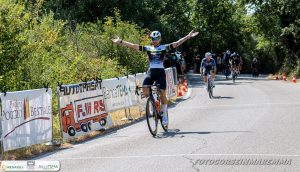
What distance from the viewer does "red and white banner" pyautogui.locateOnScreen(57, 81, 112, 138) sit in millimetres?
12325

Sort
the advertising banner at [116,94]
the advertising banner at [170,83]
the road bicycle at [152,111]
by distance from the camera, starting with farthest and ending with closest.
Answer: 1. the advertising banner at [170,83]
2. the advertising banner at [116,94]
3. the road bicycle at [152,111]

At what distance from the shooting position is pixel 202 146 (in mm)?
10047

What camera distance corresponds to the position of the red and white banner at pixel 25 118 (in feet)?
33.0

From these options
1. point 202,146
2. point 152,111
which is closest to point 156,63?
point 152,111

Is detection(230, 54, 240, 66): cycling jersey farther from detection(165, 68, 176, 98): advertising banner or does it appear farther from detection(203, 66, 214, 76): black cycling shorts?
detection(203, 66, 214, 76): black cycling shorts

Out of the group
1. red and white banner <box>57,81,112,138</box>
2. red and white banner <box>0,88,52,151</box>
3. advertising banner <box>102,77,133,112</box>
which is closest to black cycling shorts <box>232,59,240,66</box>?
advertising banner <box>102,77,133,112</box>

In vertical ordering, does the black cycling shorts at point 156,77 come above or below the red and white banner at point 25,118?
above

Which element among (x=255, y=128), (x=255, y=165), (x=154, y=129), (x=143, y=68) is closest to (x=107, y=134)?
(x=154, y=129)

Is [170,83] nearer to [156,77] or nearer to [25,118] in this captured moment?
[156,77]

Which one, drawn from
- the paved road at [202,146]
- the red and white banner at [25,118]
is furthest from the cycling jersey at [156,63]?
the red and white banner at [25,118]

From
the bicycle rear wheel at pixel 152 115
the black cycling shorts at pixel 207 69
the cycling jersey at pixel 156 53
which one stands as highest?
the cycling jersey at pixel 156 53

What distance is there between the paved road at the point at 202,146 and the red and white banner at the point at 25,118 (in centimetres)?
63

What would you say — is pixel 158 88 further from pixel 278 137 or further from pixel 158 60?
pixel 278 137

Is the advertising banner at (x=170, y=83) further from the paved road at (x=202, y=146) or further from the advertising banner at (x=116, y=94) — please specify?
the paved road at (x=202, y=146)
